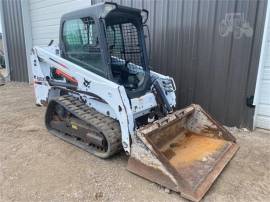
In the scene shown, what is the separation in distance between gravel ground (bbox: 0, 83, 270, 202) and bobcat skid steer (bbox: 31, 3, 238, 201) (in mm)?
137

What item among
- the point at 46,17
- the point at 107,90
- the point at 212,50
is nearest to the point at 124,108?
the point at 107,90

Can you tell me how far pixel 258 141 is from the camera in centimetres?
370

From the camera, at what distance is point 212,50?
4.23 meters

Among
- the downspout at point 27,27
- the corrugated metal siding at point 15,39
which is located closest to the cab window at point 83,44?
the downspout at point 27,27

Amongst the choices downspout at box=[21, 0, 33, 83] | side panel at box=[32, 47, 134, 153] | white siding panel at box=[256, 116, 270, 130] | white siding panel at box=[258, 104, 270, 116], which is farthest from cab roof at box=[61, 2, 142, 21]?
downspout at box=[21, 0, 33, 83]

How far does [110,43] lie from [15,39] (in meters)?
7.26

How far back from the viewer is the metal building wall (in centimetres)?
388

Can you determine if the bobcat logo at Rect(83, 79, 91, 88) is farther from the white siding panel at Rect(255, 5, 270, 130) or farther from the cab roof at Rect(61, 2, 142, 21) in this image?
the white siding panel at Rect(255, 5, 270, 130)

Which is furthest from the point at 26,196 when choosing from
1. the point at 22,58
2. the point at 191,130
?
the point at 22,58

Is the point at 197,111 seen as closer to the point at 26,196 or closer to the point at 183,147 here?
the point at 183,147

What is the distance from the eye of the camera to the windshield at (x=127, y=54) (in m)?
3.55

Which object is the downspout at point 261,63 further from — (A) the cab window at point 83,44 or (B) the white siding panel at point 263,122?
(A) the cab window at point 83,44

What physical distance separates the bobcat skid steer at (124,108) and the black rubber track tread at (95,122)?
0.04 feet

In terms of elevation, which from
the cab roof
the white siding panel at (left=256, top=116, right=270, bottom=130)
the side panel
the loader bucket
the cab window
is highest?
the cab roof
